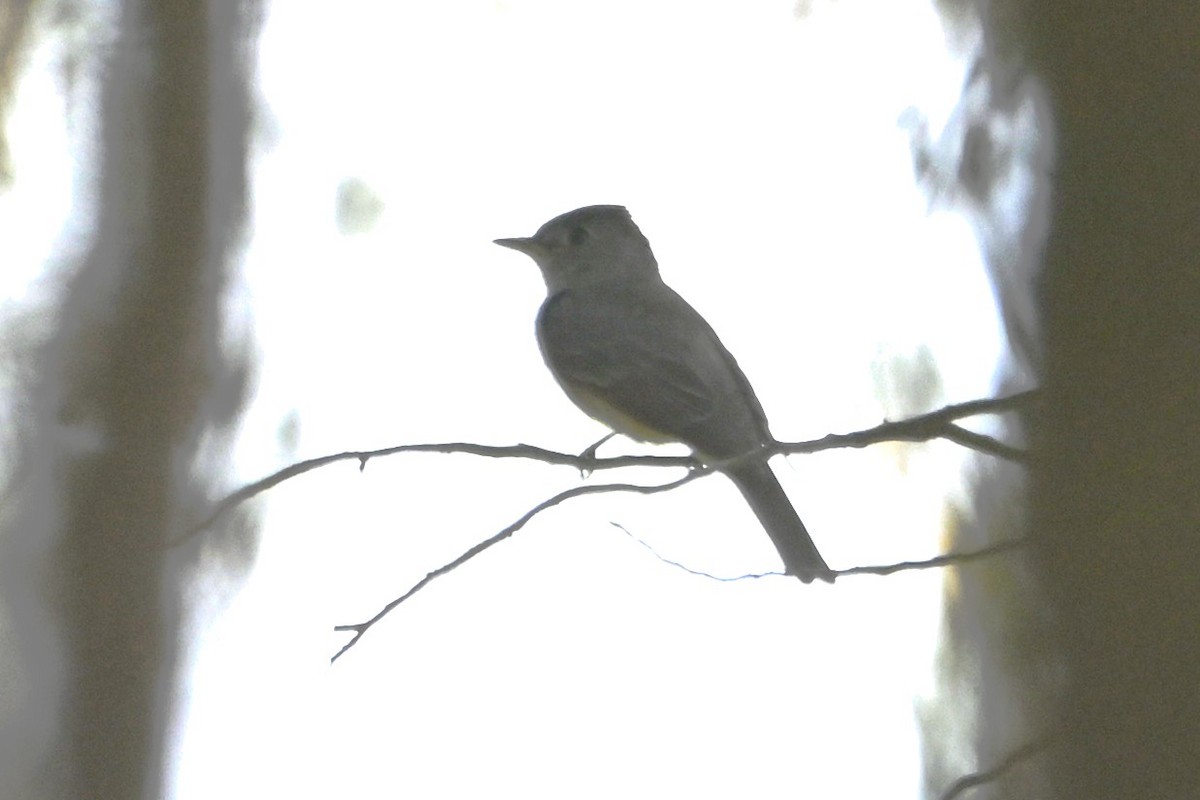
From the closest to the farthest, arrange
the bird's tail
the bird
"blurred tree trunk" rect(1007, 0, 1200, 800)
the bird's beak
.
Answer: "blurred tree trunk" rect(1007, 0, 1200, 800) < the bird's tail < the bird < the bird's beak

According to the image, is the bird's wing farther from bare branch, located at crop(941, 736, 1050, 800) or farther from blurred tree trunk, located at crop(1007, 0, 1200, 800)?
blurred tree trunk, located at crop(1007, 0, 1200, 800)

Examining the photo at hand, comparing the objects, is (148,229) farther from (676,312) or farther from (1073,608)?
(676,312)

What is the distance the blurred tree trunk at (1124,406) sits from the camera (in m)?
0.66

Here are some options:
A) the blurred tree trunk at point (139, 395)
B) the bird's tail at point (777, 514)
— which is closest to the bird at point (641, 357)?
the bird's tail at point (777, 514)

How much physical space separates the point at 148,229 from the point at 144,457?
0.27m

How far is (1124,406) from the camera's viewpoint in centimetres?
70

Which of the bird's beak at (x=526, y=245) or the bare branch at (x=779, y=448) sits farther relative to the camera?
the bird's beak at (x=526, y=245)

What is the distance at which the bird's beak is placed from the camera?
18.2ft

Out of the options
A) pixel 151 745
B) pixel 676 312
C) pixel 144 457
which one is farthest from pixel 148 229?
pixel 676 312

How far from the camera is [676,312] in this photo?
17.2ft

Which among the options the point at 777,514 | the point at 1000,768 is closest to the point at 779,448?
the point at 777,514

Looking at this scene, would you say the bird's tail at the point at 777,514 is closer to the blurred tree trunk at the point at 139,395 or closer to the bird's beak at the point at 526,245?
the bird's beak at the point at 526,245

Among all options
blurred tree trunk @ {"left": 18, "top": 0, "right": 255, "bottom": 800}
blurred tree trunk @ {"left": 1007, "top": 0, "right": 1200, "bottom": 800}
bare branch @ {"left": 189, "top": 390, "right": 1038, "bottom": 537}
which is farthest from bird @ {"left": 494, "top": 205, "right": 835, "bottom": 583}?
blurred tree trunk @ {"left": 1007, "top": 0, "right": 1200, "bottom": 800}

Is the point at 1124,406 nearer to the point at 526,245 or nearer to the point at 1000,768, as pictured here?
the point at 1000,768
